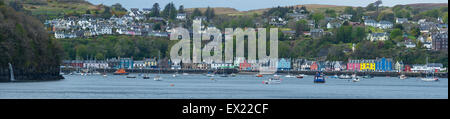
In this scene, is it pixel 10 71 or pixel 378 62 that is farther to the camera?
pixel 378 62

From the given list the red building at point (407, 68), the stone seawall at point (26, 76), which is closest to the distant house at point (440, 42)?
the red building at point (407, 68)

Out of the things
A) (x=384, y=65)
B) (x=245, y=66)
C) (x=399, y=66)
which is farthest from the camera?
(x=245, y=66)

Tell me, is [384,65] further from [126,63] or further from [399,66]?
[126,63]

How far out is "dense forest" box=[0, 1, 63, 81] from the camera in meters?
75.1

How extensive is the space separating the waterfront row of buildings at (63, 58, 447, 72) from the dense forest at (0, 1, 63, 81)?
232 ft

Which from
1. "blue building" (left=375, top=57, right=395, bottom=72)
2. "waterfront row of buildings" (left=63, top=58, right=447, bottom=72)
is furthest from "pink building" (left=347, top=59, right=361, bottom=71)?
"blue building" (left=375, top=57, right=395, bottom=72)

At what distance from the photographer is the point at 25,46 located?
77812 millimetres

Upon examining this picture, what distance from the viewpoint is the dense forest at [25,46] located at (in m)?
75.1

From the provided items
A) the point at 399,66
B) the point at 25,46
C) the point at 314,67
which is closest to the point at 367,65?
the point at 399,66

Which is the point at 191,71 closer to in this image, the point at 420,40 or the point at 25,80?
the point at 420,40

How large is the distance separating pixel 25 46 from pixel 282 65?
90054mm

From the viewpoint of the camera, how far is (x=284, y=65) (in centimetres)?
16250

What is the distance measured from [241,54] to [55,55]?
87506 millimetres
